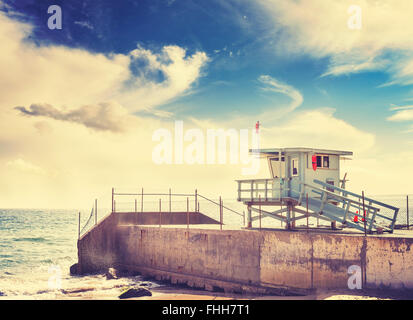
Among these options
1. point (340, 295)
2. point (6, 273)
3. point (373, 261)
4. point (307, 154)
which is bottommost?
point (6, 273)

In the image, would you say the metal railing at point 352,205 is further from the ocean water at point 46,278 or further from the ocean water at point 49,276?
the ocean water at point 46,278

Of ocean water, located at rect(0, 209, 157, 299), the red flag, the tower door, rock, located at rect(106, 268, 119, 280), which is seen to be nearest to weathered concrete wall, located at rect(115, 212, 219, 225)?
rock, located at rect(106, 268, 119, 280)

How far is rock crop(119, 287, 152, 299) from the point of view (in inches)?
701

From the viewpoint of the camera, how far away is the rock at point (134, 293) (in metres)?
17.8

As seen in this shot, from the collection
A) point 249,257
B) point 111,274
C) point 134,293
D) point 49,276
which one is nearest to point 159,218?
point 111,274

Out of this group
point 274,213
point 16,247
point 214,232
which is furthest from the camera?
point 16,247

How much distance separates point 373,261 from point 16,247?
3820 cm

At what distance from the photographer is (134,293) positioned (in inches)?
706

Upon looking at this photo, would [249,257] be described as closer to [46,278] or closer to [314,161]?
[314,161]

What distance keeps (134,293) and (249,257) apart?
540 cm

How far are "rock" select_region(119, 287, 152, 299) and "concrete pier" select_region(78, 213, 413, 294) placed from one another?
263cm
